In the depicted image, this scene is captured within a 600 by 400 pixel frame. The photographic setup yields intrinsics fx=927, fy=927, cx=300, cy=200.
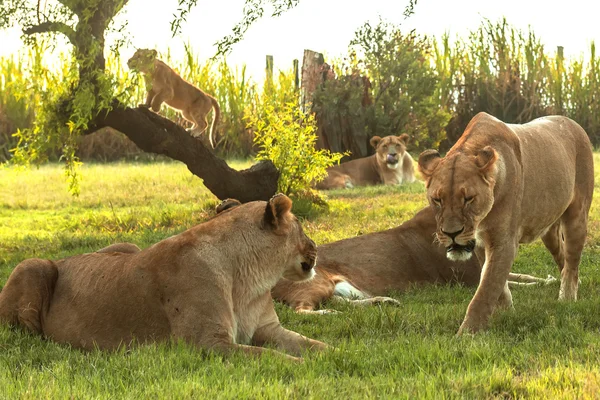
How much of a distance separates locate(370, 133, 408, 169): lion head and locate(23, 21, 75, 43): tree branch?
7.44 metres

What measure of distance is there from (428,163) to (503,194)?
49cm

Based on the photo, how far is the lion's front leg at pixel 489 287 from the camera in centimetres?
539

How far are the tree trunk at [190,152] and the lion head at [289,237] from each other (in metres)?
6.80

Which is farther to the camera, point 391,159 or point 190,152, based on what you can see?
point 391,159

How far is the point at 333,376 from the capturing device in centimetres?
416

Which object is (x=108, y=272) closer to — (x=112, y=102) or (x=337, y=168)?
(x=112, y=102)

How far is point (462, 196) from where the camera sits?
5191 mm

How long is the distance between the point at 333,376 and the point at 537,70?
72.2 ft

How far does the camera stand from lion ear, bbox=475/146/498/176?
529 centimetres

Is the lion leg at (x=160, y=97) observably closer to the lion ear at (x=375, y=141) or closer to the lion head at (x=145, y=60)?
the lion head at (x=145, y=60)

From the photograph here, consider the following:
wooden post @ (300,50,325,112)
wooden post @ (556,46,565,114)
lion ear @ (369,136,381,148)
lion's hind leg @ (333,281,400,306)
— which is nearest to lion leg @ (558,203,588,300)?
lion's hind leg @ (333,281,400,306)

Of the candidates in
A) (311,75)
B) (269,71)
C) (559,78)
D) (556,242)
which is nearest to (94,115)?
(556,242)

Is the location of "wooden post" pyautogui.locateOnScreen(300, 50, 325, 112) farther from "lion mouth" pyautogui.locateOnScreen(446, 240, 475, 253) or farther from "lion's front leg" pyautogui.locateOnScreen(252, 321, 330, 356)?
"lion's front leg" pyautogui.locateOnScreen(252, 321, 330, 356)

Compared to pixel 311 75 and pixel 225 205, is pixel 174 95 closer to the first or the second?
pixel 311 75
